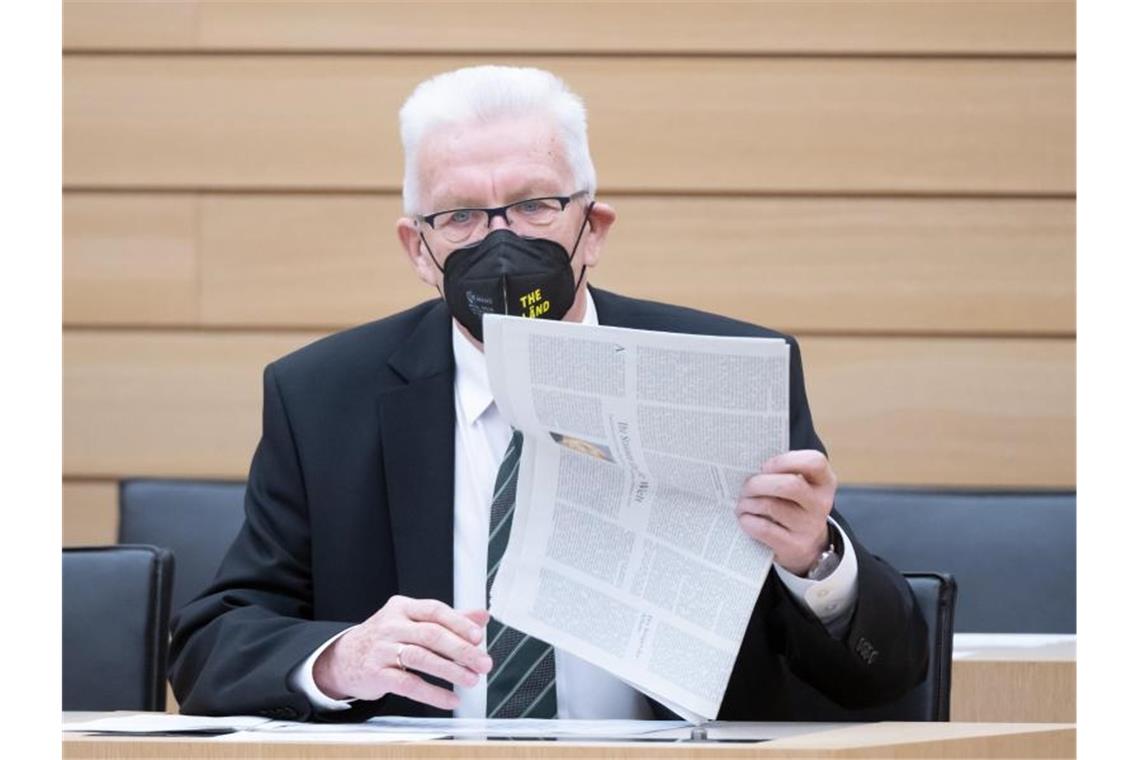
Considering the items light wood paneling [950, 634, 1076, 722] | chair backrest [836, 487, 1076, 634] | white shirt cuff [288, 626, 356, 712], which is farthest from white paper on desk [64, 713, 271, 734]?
chair backrest [836, 487, 1076, 634]

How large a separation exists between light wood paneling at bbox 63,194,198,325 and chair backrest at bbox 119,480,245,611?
2.87 feet

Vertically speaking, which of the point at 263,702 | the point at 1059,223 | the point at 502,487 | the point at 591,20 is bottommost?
the point at 263,702

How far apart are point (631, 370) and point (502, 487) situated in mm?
437

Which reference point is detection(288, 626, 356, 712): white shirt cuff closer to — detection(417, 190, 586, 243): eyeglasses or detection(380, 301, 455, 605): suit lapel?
detection(380, 301, 455, 605): suit lapel

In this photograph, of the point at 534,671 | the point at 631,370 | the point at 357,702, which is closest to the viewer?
the point at 631,370

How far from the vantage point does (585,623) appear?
1.61 metres

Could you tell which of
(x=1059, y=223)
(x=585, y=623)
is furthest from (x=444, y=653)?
(x=1059, y=223)

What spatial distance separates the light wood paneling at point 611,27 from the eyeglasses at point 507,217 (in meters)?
1.84

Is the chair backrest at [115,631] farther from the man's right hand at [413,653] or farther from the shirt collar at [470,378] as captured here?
the man's right hand at [413,653]

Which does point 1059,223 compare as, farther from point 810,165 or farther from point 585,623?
point 585,623

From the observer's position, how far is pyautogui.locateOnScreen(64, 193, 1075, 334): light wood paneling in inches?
147

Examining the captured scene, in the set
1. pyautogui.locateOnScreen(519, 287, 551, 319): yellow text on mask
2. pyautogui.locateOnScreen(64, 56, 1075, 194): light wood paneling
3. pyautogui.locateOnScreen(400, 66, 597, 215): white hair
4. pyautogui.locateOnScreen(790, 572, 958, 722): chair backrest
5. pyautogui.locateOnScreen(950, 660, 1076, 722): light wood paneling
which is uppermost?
pyautogui.locateOnScreen(64, 56, 1075, 194): light wood paneling

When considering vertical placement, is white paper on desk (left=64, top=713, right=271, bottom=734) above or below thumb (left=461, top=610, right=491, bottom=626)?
below

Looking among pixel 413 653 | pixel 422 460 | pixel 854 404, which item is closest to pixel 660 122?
pixel 854 404
